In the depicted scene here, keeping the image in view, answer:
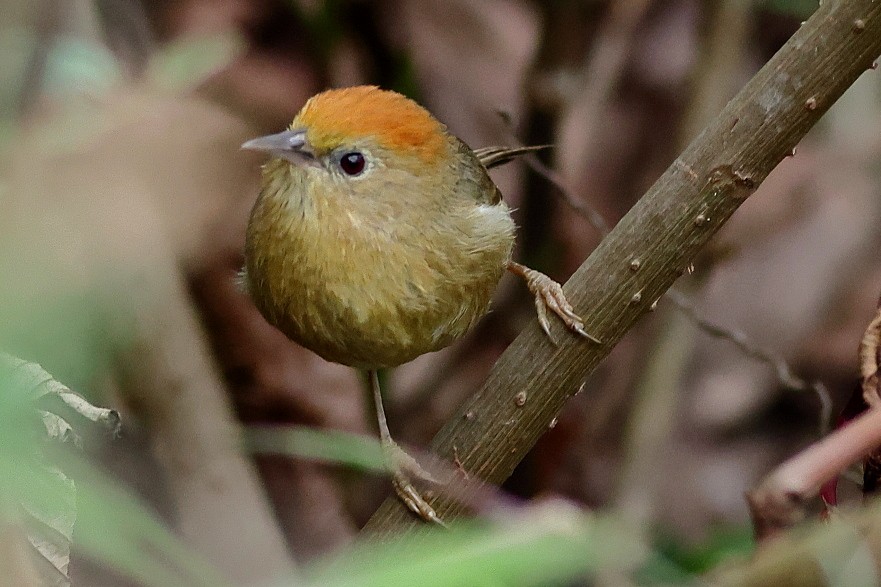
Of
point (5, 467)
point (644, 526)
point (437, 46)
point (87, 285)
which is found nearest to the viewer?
point (5, 467)

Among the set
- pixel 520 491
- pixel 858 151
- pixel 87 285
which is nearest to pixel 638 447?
pixel 520 491

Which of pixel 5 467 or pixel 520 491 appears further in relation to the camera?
pixel 520 491

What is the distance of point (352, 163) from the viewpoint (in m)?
2.53

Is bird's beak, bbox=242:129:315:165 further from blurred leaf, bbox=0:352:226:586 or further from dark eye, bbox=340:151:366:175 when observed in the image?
blurred leaf, bbox=0:352:226:586

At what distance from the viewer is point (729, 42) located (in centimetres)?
403

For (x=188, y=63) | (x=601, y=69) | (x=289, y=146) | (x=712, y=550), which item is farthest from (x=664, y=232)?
(x=601, y=69)

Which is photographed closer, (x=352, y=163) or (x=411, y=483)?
(x=411, y=483)

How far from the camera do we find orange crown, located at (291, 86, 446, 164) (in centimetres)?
247

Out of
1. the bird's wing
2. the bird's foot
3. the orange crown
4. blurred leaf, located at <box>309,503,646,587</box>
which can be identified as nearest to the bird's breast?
the orange crown

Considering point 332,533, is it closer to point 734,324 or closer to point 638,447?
point 638,447

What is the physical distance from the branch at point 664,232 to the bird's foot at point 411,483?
3 centimetres

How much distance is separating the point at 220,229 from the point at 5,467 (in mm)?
3236

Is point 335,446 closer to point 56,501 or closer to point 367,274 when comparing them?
point 367,274

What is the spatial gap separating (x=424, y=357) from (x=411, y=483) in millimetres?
2138
